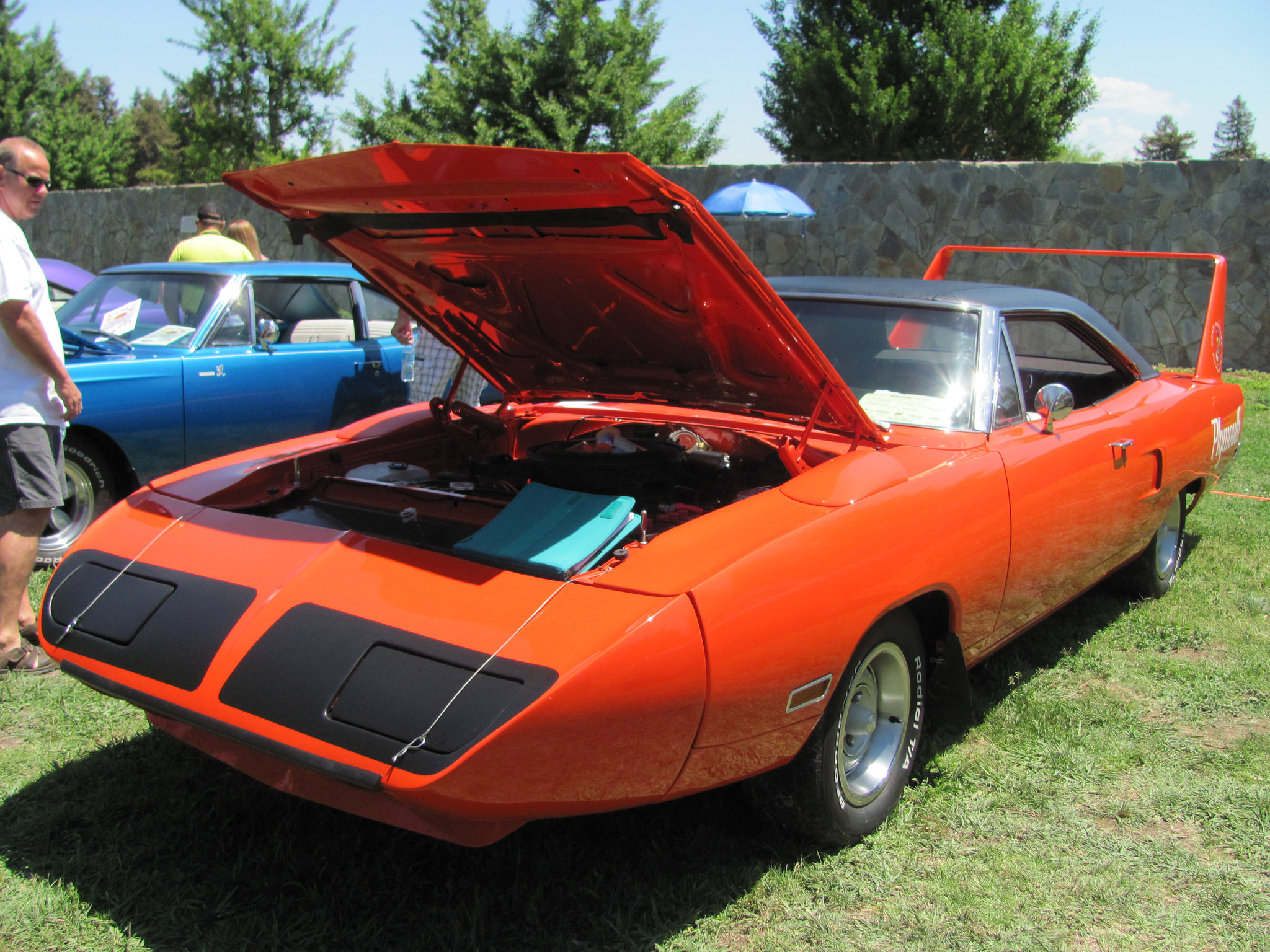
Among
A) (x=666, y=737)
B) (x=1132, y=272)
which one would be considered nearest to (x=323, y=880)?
(x=666, y=737)

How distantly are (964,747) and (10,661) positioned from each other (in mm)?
3178

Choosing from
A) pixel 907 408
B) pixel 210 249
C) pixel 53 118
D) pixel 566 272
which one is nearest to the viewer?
pixel 566 272

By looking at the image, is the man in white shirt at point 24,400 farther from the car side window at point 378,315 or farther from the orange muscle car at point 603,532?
the car side window at point 378,315

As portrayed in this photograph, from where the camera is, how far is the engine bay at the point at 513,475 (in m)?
2.71

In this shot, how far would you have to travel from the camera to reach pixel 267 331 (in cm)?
512

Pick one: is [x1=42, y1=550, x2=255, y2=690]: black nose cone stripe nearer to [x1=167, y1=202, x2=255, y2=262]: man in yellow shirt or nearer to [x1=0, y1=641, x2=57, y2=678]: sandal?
[x1=0, y1=641, x2=57, y2=678]: sandal


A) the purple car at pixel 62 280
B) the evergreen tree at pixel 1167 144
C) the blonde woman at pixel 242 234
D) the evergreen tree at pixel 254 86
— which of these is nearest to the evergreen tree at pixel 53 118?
the evergreen tree at pixel 254 86

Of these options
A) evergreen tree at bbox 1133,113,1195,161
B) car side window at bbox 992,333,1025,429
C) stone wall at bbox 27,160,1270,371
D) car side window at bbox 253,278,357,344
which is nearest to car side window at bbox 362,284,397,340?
car side window at bbox 253,278,357,344

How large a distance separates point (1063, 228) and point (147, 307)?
10.5 metres

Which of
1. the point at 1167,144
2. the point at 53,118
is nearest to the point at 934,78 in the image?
the point at 53,118

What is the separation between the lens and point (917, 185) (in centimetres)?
1267

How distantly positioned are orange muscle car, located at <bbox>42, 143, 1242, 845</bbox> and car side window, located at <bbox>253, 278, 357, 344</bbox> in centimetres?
230

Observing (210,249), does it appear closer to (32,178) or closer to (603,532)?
(32,178)

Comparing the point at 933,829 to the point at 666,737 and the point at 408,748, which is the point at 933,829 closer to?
the point at 666,737
